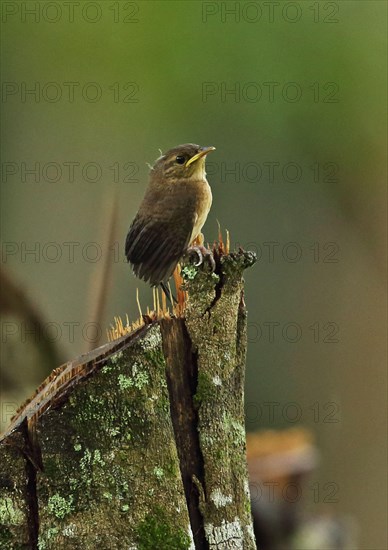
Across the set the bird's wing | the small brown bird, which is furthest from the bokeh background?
the bird's wing

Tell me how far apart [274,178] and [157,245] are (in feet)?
16.4

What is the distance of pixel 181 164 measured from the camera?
14.6ft

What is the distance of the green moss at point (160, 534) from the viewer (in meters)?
3.09

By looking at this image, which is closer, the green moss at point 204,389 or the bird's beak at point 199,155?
the green moss at point 204,389

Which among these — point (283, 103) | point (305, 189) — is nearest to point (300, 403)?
point (305, 189)

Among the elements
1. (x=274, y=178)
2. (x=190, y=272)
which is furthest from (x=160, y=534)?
(x=274, y=178)

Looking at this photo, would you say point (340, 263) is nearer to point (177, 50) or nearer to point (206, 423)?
point (177, 50)

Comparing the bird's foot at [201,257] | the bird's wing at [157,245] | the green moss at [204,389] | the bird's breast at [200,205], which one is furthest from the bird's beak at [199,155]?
the green moss at [204,389]

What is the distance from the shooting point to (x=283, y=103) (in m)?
8.82

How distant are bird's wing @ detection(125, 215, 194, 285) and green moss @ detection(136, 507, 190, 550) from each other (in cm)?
121

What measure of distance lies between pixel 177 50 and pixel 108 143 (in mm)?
1091

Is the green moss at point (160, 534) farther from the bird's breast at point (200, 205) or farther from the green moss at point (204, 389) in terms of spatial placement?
the bird's breast at point (200, 205)

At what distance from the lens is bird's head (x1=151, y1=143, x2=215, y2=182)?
14.5 feet

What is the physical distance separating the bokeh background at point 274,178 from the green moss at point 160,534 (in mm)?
5321
